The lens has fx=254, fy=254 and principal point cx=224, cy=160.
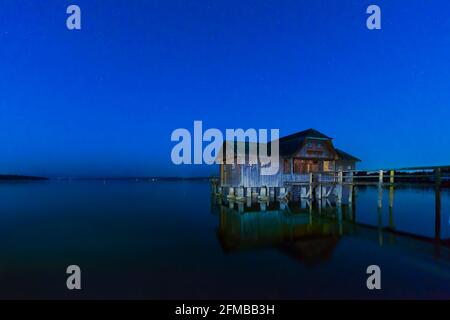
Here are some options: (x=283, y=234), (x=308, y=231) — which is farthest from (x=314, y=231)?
(x=283, y=234)

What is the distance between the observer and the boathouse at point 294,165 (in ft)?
75.5

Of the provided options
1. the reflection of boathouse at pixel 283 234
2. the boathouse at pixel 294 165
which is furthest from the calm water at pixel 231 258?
the boathouse at pixel 294 165

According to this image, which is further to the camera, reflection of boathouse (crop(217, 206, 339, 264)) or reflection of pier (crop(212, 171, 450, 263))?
reflection of pier (crop(212, 171, 450, 263))

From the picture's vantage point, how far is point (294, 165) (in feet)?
81.5

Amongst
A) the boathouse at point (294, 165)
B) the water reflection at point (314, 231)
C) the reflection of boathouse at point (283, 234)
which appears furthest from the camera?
the boathouse at point (294, 165)

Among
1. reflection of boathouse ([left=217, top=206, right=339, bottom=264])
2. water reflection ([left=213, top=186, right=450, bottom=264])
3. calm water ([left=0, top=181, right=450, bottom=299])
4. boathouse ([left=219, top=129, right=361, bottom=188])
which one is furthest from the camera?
boathouse ([left=219, top=129, right=361, bottom=188])

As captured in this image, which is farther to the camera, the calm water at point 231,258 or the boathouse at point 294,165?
the boathouse at point 294,165

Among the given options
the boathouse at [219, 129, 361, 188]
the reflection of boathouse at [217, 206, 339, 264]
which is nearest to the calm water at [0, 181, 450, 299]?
the reflection of boathouse at [217, 206, 339, 264]

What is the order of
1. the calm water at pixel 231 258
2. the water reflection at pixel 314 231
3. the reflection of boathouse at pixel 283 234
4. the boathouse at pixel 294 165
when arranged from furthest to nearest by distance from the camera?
the boathouse at pixel 294 165
the water reflection at pixel 314 231
the reflection of boathouse at pixel 283 234
the calm water at pixel 231 258

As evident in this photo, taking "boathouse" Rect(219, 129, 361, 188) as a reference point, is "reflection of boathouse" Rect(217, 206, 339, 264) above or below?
below

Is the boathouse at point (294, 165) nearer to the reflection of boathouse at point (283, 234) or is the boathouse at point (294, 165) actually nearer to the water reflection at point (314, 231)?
the water reflection at point (314, 231)

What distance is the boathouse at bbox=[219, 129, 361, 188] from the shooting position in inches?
906

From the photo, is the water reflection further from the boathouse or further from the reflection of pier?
the boathouse

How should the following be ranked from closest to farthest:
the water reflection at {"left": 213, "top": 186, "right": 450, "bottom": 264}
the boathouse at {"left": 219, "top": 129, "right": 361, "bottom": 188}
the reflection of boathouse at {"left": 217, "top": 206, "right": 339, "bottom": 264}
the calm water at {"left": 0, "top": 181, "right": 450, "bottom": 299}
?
the calm water at {"left": 0, "top": 181, "right": 450, "bottom": 299} < the reflection of boathouse at {"left": 217, "top": 206, "right": 339, "bottom": 264} < the water reflection at {"left": 213, "top": 186, "right": 450, "bottom": 264} < the boathouse at {"left": 219, "top": 129, "right": 361, "bottom": 188}
